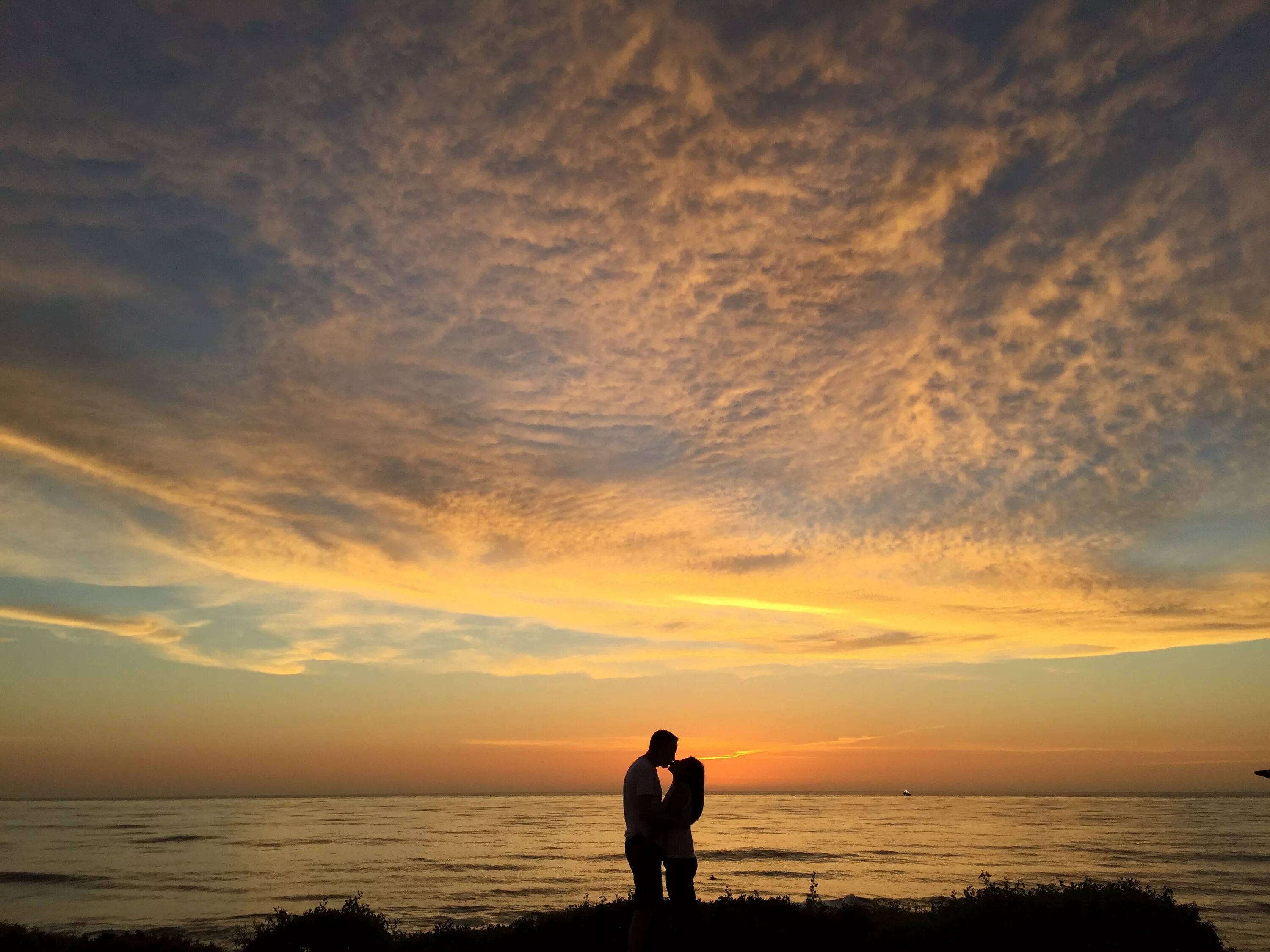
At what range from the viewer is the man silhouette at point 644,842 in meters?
8.69

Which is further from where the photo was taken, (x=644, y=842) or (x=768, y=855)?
(x=768, y=855)

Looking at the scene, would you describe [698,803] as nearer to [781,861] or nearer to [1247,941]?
[1247,941]

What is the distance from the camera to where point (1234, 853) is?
4166 centimetres

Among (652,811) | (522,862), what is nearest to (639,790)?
(652,811)

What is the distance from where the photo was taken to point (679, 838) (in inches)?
348

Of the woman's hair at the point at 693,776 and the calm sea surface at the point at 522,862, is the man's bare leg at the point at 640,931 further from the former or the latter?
the calm sea surface at the point at 522,862

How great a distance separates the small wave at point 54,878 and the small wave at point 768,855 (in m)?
26.8

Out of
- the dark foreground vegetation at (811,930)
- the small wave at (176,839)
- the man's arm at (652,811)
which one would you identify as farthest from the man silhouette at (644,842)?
the small wave at (176,839)

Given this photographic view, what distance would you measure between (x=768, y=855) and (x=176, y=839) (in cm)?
4209

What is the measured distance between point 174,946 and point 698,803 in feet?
33.8

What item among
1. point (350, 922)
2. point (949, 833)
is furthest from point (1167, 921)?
point (949, 833)

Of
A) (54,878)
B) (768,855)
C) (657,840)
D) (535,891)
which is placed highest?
(657,840)

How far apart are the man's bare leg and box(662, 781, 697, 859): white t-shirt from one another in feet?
2.30

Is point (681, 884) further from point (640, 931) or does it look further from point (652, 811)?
point (652, 811)
